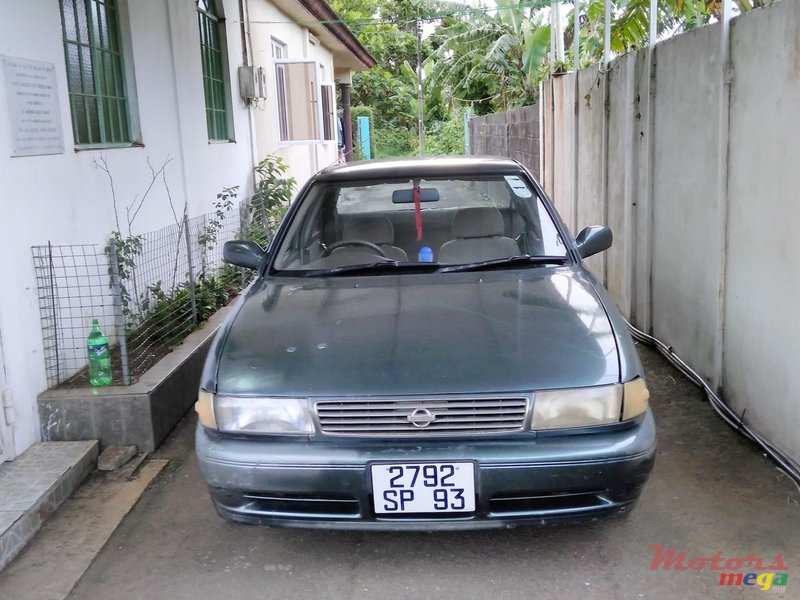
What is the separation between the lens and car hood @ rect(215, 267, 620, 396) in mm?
2908

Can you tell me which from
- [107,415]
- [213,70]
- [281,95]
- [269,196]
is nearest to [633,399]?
[107,415]

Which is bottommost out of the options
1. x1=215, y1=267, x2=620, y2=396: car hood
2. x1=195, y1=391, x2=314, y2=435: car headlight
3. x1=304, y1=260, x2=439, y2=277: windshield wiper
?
x1=195, y1=391, x2=314, y2=435: car headlight

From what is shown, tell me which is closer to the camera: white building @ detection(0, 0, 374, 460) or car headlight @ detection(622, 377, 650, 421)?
car headlight @ detection(622, 377, 650, 421)

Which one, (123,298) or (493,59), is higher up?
(493,59)

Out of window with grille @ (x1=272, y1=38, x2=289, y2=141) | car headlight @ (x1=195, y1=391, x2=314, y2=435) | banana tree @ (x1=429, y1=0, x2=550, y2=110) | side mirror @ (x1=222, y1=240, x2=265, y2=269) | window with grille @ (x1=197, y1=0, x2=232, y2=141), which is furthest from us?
banana tree @ (x1=429, y1=0, x2=550, y2=110)

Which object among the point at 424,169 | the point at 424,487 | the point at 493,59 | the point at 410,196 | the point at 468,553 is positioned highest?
the point at 493,59

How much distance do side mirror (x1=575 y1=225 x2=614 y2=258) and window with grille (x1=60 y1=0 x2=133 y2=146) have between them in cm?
321

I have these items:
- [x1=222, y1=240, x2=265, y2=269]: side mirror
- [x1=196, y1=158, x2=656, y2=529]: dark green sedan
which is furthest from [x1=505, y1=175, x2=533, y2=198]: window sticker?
[x1=222, y1=240, x2=265, y2=269]: side mirror

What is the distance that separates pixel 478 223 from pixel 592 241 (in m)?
0.60

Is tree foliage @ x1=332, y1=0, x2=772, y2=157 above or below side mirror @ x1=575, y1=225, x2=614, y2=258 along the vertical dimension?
above

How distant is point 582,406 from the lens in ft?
9.39

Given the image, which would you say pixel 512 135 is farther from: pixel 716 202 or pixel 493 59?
pixel 716 202

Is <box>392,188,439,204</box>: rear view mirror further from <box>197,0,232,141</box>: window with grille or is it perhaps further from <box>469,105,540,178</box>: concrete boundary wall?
<box>469,105,540,178</box>: concrete boundary wall

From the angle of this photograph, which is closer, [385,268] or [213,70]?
[385,268]
